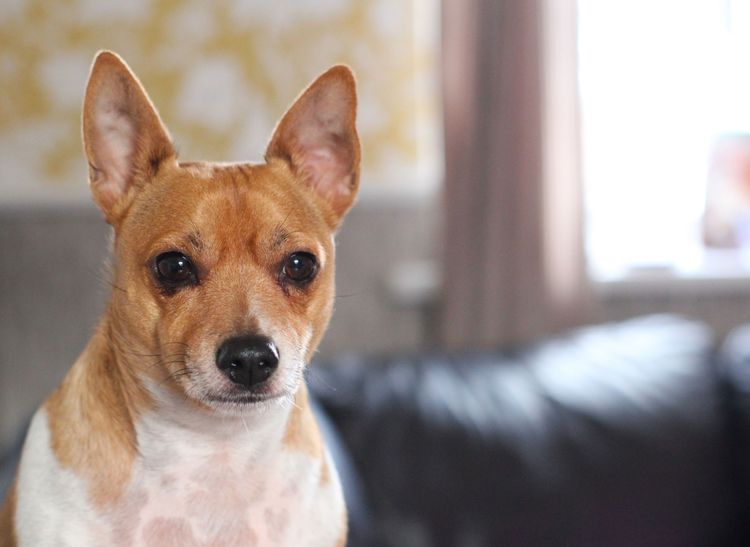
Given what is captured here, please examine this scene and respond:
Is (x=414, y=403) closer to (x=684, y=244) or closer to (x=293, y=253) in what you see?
(x=293, y=253)

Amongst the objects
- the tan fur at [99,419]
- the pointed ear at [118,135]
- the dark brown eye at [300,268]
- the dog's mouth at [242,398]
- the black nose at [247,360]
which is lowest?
the tan fur at [99,419]

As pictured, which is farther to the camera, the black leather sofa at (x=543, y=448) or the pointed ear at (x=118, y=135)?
the black leather sofa at (x=543, y=448)

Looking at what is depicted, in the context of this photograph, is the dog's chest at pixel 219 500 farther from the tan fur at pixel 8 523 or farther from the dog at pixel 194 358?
the tan fur at pixel 8 523

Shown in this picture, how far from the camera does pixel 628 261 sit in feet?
9.41

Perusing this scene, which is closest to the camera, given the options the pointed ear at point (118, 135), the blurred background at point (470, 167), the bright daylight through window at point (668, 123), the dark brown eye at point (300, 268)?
the pointed ear at point (118, 135)

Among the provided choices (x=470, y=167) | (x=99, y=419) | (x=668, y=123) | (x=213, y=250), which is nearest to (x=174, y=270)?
(x=213, y=250)

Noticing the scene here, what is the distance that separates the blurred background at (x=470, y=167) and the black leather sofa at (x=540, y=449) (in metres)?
0.03

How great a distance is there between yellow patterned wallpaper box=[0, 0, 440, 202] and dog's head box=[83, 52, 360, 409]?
1.66 metres

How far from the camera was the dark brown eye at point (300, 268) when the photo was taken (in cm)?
88

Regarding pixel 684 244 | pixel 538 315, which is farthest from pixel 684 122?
pixel 538 315

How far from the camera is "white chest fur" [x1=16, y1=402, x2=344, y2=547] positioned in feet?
2.67

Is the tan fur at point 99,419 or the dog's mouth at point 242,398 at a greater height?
the dog's mouth at point 242,398

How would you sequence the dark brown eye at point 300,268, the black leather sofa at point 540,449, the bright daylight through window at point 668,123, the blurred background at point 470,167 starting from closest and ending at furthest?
the dark brown eye at point 300,268
the black leather sofa at point 540,449
the blurred background at point 470,167
the bright daylight through window at point 668,123

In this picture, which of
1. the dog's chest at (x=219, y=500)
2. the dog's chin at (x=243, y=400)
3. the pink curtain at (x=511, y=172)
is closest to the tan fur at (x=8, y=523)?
the dog's chest at (x=219, y=500)
